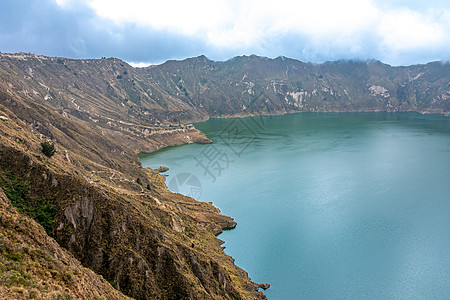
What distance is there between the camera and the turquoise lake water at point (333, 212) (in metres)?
47.1

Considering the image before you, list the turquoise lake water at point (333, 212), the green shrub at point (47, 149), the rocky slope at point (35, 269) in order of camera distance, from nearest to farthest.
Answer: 1. the rocky slope at point (35, 269)
2. the turquoise lake water at point (333, 212)
3. the green shrub at point (47, 149)

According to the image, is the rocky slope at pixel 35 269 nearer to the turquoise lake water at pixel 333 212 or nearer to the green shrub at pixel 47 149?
the green shrub at pixel 47 149

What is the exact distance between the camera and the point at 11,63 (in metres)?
169

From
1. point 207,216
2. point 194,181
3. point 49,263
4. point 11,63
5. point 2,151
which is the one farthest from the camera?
point 11,63

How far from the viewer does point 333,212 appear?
231 ft

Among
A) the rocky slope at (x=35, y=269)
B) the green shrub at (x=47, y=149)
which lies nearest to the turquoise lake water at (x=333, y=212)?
the rocky slope at (x=35, y=269)

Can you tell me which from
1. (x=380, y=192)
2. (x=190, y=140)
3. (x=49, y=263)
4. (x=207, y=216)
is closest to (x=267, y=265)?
(x=207, y=216)

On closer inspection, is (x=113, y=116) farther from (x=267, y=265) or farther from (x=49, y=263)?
(x=49, y=263)

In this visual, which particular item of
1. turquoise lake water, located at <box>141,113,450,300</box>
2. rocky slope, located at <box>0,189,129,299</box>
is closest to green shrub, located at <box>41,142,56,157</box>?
rocky slope, located at <box>0,189,129,299</box>

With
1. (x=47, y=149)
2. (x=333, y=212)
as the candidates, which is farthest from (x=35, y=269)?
(x=333, y=212)

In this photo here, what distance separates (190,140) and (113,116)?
47161 millimetres

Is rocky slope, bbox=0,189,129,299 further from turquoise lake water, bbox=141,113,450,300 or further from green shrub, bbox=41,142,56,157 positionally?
turquoise lake water, bbox=141,113,450,300

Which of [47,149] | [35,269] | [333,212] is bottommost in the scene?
[333,212]

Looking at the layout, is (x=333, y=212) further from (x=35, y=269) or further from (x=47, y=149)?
(x=35, y=269)
